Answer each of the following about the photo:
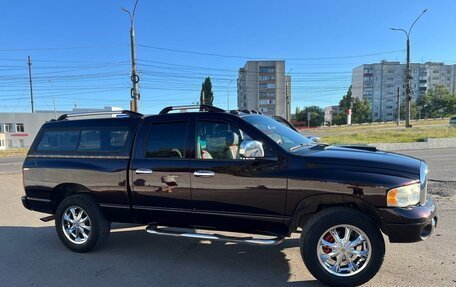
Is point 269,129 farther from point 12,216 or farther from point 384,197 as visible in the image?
point 12,216

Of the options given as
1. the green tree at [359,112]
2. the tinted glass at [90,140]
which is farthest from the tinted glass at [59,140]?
the green tree at [359,112]

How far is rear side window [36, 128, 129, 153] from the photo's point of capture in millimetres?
5152

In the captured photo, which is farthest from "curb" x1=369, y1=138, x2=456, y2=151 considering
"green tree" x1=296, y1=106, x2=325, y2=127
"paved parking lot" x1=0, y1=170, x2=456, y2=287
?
"green tree" x1=296, y1=106, x2=325, y2=127

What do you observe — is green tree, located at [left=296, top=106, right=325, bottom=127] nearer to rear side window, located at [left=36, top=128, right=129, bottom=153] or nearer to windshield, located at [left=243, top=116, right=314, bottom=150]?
windshield, located at [left=243, top=116, right=314, bottom=150]

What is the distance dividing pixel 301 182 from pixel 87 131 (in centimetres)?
314

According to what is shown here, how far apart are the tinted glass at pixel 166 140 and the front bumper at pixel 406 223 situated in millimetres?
2405

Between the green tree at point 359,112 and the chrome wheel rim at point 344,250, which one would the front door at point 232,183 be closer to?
the chrome wheel rim at point 344,250

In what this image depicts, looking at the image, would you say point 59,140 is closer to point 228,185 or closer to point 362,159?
point 228,185

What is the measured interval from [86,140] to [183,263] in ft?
7.25

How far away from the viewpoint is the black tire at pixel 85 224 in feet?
17.1

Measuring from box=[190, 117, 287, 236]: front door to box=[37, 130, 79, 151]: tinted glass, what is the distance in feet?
6.56

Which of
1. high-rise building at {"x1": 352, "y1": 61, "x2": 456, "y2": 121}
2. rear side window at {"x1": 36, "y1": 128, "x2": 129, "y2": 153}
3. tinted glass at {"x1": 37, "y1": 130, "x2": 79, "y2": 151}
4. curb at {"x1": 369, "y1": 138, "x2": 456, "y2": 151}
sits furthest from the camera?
high-rise building at {"x1": 352, "y1": 61, "x2": 456, "y2": 121}

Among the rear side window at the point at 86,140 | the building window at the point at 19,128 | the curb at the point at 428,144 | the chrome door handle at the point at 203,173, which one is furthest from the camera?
the building window at the point at 19,128

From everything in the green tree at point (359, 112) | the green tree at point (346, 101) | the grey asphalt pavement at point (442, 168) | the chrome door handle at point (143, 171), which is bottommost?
the grey asphalt pavement at point (442, 168)
